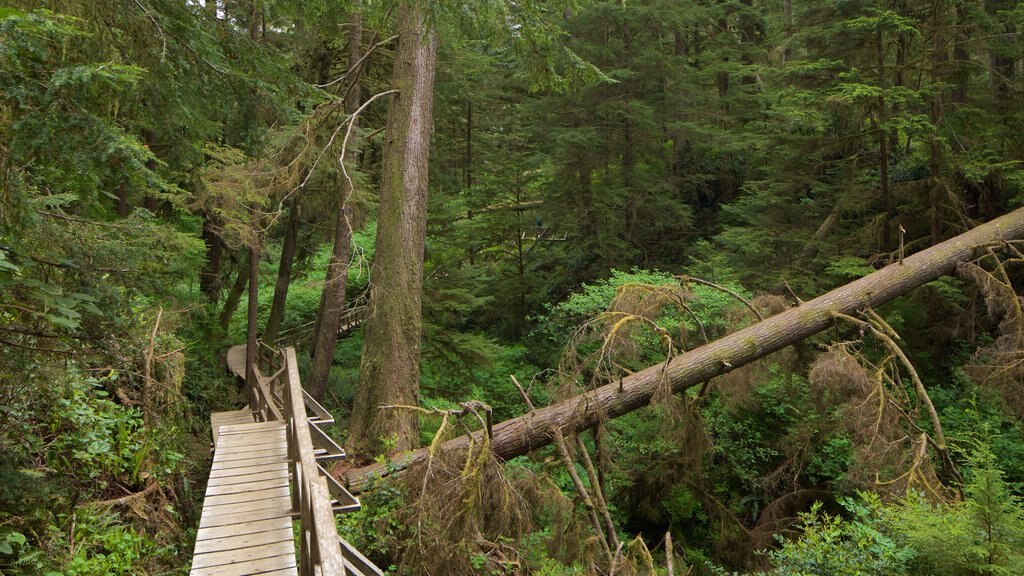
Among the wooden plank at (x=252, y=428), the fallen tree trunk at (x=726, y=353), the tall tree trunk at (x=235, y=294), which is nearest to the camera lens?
the wooden plank at (x=252, y=428)

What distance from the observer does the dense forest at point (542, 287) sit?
5141mm

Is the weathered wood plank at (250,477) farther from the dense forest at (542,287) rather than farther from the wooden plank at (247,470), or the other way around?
the dense forest at (542,287)

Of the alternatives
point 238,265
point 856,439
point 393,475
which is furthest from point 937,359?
point 238,265

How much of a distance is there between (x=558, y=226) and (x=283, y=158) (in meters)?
8.15

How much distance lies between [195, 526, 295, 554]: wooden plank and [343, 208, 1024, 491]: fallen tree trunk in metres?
1.76

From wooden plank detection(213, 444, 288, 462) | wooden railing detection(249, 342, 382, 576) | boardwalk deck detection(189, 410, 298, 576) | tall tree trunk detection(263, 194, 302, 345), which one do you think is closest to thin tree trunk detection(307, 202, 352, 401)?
tall tree trunk detection(263, 194, 302, 345)

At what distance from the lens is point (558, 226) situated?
16391 mm

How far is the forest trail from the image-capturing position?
12.8 ft

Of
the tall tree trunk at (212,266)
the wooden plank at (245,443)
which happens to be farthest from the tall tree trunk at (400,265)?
the tall tree trunk at (212,266)

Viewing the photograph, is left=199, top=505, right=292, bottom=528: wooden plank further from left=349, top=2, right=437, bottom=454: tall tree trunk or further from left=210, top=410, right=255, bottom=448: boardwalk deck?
left=210, top=410, right=255, bottom=448: boardwalk deck

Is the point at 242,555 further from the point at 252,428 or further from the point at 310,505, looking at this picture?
the point at 252,428

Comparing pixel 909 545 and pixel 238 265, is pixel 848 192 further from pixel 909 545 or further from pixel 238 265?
pixel 238 265

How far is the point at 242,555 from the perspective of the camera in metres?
4.55

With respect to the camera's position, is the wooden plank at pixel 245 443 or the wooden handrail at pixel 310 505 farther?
the wooden plank at pixel 245 443
